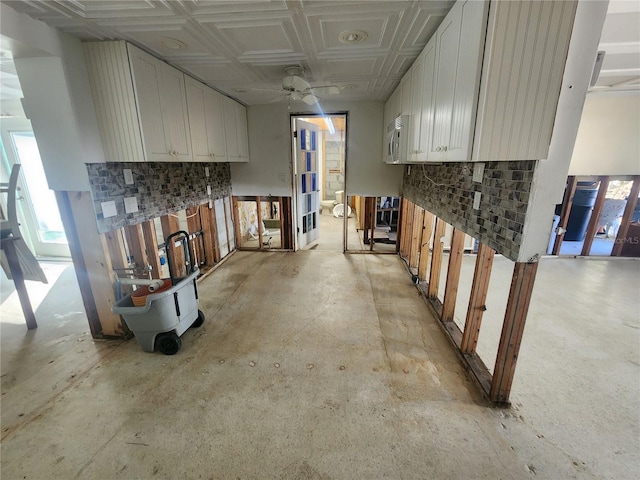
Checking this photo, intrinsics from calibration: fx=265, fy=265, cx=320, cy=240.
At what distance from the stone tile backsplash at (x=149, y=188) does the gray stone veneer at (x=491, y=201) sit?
9.74 feet

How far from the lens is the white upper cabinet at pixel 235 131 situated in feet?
12.3

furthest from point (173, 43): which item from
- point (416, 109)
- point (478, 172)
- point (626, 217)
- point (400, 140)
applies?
point (626, 217)

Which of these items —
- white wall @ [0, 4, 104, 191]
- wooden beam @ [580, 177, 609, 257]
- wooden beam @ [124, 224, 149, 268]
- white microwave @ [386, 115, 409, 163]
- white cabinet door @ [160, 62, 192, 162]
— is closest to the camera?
white wall @ [0, 4, 104, 191]

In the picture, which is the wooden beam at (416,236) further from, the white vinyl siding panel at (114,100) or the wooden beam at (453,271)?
the white vinyl siding panel at (114,100)

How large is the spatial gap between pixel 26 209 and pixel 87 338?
364 centimetres

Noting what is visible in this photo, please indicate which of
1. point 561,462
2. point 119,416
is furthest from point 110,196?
point 561,462

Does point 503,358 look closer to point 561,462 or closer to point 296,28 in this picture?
point 561,462

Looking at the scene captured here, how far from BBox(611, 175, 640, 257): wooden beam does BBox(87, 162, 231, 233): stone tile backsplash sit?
694cm

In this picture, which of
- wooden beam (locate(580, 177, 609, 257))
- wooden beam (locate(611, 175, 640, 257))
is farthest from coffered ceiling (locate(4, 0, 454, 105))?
wooden beam (locate(611, 175, 640, 257))

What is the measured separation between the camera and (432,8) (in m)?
1.65

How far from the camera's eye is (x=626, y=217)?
14.9 feet

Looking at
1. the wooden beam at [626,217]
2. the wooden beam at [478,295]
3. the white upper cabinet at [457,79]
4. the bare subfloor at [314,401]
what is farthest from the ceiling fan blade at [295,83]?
the wooden beam at [626,217]

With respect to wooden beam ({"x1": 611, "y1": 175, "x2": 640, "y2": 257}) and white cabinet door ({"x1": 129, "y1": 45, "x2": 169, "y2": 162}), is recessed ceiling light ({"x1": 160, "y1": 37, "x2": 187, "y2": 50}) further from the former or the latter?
wooden beam ({"x1": 611, "y1": 175, "x2": 640, "y2": 257})

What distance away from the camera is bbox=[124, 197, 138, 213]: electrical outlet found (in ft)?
8.08
